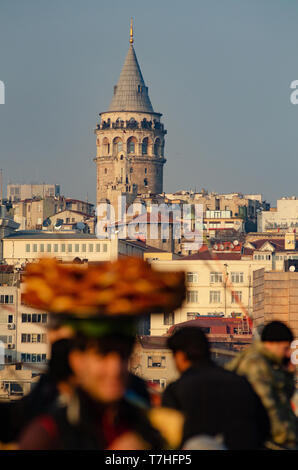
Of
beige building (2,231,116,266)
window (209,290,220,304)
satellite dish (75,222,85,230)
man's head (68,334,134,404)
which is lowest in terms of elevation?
man's head (68,334,134,404)

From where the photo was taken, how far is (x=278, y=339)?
31.7 feet

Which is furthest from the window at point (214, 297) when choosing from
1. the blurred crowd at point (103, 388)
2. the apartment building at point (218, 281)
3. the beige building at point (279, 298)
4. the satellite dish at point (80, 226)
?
the blurred crowd at point (103, 388)

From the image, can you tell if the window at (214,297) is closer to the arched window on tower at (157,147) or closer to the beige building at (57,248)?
the beige building at (57,248)

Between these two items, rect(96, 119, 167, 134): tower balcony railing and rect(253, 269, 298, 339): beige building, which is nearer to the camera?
rect(253, 269, 298, 339): beige building

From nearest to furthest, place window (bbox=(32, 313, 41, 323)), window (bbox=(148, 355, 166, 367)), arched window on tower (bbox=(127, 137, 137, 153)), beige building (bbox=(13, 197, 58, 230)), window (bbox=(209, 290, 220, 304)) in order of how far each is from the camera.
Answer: window (bbox=(148, 355, 166, 367))
window (bbox=(32, 313, 41, 323))
window (bbox=(209, 290, 220, 304))
beige building (bbox=(13, 197, 58, 230))
arched window on tower (bbox=(127, 137, 137, 153))

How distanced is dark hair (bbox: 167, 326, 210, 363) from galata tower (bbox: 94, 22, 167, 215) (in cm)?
17651

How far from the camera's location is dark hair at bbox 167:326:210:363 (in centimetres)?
891

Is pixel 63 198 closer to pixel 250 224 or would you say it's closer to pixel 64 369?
pixel 250 224

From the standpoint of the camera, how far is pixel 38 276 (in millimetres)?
7430

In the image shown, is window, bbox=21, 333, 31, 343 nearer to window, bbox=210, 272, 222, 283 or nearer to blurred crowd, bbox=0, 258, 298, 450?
window, bbox=210, 272, 222, 283

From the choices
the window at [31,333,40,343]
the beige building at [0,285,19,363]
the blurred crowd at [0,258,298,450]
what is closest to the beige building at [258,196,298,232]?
the beige building at [0,285,19,363]

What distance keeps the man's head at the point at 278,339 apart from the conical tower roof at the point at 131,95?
182614 mm

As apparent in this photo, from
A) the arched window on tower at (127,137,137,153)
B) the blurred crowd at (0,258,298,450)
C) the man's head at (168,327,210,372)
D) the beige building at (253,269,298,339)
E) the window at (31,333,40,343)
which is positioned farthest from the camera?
the arched window on tower at (127,137,137,153)

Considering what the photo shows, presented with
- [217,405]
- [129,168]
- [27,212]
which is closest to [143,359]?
[217,405]
